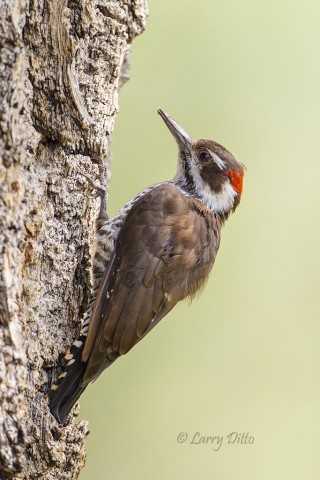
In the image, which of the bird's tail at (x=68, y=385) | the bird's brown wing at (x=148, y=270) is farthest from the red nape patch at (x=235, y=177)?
the bird's tail at (x=68, y=385)

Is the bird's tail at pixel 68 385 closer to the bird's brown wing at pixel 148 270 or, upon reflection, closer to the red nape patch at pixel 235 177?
the bird's brown wing at pixel 148 270

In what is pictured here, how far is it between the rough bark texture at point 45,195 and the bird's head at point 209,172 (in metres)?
0.99

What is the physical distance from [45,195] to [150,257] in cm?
89

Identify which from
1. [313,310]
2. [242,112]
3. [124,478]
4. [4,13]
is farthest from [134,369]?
[4,13]

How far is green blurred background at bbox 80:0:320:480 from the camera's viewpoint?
18.9 ft

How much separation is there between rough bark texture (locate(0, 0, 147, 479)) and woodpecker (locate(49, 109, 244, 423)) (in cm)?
13

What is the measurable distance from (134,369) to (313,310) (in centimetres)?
151

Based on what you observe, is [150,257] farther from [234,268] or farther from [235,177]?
[234,268]

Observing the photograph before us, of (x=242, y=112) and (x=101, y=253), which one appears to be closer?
(x=101, y=253)

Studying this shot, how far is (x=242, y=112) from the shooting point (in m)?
6.31

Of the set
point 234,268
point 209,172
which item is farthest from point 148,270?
point 234,268

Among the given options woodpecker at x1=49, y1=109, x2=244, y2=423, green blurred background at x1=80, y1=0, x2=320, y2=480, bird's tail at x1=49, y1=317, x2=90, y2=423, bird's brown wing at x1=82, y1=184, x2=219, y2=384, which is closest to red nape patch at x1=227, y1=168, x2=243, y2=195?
woodpecker at x1=49, y1=109, x2=244, y2=423

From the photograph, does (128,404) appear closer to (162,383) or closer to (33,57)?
(162,383)

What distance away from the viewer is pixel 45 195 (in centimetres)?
360
